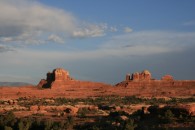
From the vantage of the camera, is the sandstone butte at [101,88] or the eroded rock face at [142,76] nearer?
the sandstone butte at [101,88]

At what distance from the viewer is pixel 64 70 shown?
3396 inches

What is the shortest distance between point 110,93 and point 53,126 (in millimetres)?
52718

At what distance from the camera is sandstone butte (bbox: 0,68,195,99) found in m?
73.1

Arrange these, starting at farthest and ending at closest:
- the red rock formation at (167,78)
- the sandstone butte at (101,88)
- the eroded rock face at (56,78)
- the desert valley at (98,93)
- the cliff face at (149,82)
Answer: the red rock formation at (167,78), the eroded rock face at (56,78), the cliff face at (149,82), the sandstone butte at (101,88), the desert valley at (98,93)

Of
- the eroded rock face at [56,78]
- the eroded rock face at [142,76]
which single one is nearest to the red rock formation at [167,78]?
the eroded rock face at [142,76]

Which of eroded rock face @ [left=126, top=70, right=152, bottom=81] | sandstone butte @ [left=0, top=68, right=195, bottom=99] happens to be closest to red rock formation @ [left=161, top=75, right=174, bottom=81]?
sandstone butte @ [left=0, top=68, right=195, bottom=99]

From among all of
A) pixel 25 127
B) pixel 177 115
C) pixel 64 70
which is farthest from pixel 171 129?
pixel 64 70

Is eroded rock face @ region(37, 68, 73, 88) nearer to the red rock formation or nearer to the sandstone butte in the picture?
the sandstone butte

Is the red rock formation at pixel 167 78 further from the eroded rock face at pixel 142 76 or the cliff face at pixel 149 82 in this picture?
the eroded rock face at pixel 142 76

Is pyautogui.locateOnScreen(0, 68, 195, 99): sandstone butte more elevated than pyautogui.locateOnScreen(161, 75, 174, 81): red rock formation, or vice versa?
pyautogui.locateOnScreen(161, 75, 174, 81): red rock formation

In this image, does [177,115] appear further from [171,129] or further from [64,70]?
[64,70]

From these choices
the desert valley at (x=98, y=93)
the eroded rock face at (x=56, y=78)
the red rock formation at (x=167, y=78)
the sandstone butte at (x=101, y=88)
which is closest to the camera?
the desert valley at (x=98, y=93)

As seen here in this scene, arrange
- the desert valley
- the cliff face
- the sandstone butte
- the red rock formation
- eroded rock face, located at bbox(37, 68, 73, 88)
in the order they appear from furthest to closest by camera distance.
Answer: the red rock formation < eroded rock face, located at bbox(37, 68, 73, 88) < the cliff face < the sandstone butte < the desert valley

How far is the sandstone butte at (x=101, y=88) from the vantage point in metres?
73.1
